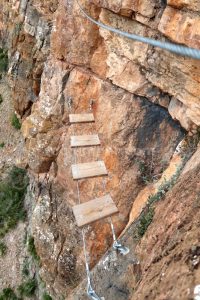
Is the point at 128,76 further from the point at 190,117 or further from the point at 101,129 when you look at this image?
the point at 190,117

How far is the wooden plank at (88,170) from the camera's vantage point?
277 inches

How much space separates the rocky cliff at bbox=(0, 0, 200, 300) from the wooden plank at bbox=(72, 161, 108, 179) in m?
0.71

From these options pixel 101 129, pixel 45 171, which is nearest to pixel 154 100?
pixel 101 129

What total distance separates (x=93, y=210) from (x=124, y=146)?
7.19ft

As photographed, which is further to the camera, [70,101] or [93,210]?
[70,101]

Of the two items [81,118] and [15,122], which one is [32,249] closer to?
[81,118]

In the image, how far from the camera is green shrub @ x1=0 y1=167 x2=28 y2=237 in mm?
12312

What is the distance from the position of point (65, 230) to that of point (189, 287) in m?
6.09

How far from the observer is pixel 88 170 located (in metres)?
7.21

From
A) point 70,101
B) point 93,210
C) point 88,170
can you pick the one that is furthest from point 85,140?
point 93,210

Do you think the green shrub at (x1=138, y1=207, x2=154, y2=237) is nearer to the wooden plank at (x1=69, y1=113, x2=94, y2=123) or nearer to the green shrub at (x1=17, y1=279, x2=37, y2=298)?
the wooden plank at (x1=69, y1=113, x2=94, y2=123)

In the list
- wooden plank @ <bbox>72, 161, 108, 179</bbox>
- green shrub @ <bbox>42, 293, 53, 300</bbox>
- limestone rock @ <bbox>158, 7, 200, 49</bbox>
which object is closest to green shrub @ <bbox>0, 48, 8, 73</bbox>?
green shrub @ <bbox>42, 293, 53, 300</bbox>

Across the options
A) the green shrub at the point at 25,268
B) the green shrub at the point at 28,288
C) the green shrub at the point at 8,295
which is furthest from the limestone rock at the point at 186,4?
the green shrub at the point at 8,295

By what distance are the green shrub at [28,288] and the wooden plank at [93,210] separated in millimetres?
5435
